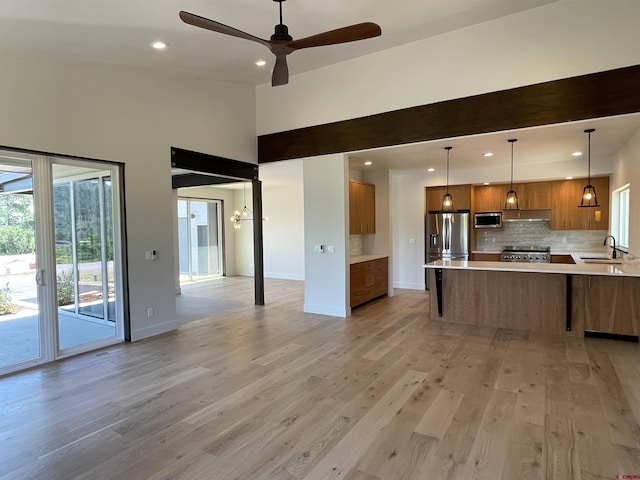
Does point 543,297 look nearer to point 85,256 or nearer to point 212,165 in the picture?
point 212,165

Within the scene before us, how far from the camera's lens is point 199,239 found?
430 inches

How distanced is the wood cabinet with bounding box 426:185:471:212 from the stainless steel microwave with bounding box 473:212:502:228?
11.7 inches

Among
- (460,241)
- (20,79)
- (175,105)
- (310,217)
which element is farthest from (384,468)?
(460,241)

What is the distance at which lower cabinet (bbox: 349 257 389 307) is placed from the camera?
6246 mm

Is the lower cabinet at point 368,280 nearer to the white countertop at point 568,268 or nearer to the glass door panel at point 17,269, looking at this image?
the white countertop at point 568,268

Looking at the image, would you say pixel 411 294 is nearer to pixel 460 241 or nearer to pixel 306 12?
pixel 460 241

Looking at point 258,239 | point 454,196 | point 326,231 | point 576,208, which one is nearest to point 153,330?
point 258,239

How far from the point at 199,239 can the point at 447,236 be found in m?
6.96

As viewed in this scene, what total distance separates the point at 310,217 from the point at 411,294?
2.98 metres

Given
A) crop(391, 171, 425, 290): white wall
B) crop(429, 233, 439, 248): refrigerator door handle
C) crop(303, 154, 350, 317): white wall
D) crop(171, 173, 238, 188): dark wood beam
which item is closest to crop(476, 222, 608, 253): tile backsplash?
crop(429, 233, 439, 248): refrigerator door handle

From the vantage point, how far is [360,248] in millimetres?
7840

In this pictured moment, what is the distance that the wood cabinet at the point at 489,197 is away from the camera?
25.7 ft

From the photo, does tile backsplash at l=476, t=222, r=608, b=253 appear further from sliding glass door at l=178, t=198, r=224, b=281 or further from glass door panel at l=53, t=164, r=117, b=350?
sliding glass door at l=178, t=198, r=224, b=281

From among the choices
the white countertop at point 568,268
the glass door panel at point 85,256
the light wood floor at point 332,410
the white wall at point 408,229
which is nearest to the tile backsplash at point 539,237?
the white wall at point 408,229
